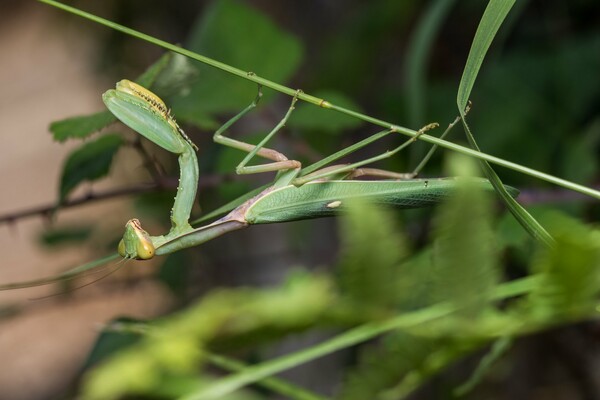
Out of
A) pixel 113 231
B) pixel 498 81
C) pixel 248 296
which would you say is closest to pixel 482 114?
pixel 498 81

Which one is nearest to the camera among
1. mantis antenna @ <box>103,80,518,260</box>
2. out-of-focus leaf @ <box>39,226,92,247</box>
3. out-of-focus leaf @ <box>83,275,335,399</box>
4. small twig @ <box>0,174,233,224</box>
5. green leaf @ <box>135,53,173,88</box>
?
out-of-focus leaf @ <box>83,275,335,399</box>

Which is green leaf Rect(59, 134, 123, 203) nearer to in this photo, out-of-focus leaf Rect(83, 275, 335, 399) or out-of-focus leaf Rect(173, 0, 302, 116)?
out-of-focus leaf Rect(173, 0, 302, 116)

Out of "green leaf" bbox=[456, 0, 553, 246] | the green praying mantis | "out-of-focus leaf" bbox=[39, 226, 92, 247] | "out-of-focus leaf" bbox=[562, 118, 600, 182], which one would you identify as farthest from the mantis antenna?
"out-of-focus leaf" bbox=[39, 226, 92, 247]

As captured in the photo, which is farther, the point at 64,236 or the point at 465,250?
the point at 64,236

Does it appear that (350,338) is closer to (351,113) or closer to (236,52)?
(351,113)

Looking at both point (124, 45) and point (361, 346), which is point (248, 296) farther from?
point (124, 45)

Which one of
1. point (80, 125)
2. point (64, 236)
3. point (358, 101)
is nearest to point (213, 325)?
point (80, 125)

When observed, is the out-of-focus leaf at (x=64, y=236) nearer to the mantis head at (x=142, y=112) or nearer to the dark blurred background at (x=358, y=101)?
the dark blurred background at (x=358, y=101)
